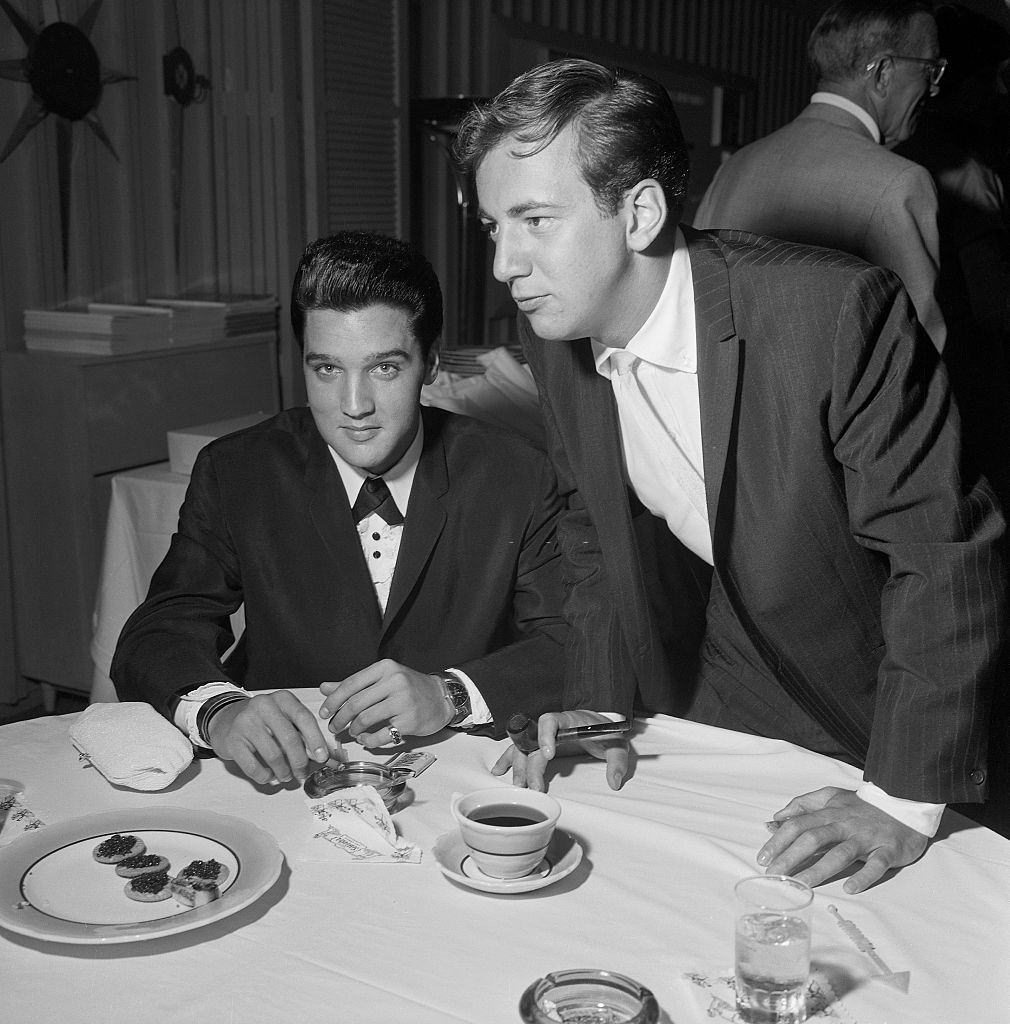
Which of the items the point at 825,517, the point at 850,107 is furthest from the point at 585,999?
the point at 850,107

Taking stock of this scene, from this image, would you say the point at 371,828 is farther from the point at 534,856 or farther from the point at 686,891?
the point at 686,891

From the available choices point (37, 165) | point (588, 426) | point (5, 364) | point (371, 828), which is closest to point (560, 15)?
point (37, 165)

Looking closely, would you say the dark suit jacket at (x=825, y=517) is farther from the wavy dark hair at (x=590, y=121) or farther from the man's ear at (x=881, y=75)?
the man's ear at (x=881, y=75)

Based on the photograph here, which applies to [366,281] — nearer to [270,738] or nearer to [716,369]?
[716,369]

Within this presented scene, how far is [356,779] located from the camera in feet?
4.43

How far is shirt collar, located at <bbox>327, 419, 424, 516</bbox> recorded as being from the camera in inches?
76.8

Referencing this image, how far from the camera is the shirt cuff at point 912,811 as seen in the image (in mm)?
1225

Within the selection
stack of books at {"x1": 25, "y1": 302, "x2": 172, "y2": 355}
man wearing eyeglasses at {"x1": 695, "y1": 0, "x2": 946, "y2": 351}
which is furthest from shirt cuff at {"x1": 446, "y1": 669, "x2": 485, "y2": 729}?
stack of books at {"x1": 25, "y1": 302, "x2": 172, "y2": 355}

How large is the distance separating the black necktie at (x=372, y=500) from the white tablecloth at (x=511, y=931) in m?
0.64

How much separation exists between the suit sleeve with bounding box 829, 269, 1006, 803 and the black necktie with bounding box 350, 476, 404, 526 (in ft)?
2.49

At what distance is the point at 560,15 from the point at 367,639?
4.71m

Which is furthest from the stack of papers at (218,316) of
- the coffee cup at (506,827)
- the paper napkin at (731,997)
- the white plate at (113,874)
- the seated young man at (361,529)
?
the paper napkin at (731,997)

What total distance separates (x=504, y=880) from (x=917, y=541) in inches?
24.6

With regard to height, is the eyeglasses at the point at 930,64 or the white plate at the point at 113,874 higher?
the eyeglasses at the point at 930,64
